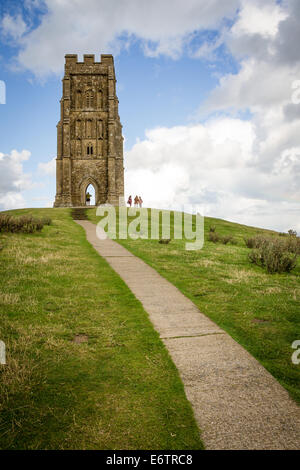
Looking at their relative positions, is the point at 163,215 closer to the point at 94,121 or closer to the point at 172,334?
the point at 94,121

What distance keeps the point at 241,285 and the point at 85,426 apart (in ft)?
19.7

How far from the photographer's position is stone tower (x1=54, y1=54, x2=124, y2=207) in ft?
138

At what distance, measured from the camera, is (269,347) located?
4535mm

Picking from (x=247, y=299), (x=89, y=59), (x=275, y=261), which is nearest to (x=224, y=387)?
(x=247, y=299)

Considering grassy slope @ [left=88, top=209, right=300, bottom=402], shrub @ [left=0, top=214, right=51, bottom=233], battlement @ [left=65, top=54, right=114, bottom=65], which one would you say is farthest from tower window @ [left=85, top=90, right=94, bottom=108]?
grassy slope @ [left=88, top=209, right=300, bottom=402]

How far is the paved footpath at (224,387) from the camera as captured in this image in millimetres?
2742

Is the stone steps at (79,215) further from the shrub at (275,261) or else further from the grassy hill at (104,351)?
the shrub at (275,261)

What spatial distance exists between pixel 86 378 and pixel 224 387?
5.51ft

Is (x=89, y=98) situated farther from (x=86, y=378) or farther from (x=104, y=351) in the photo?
(x=86, y=378)

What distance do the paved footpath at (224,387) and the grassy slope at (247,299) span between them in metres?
0.26

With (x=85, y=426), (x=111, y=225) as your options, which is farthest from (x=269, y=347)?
(x=111, y=225)

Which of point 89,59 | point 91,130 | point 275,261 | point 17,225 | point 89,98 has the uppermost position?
point 89,59

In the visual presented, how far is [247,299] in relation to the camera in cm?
674
